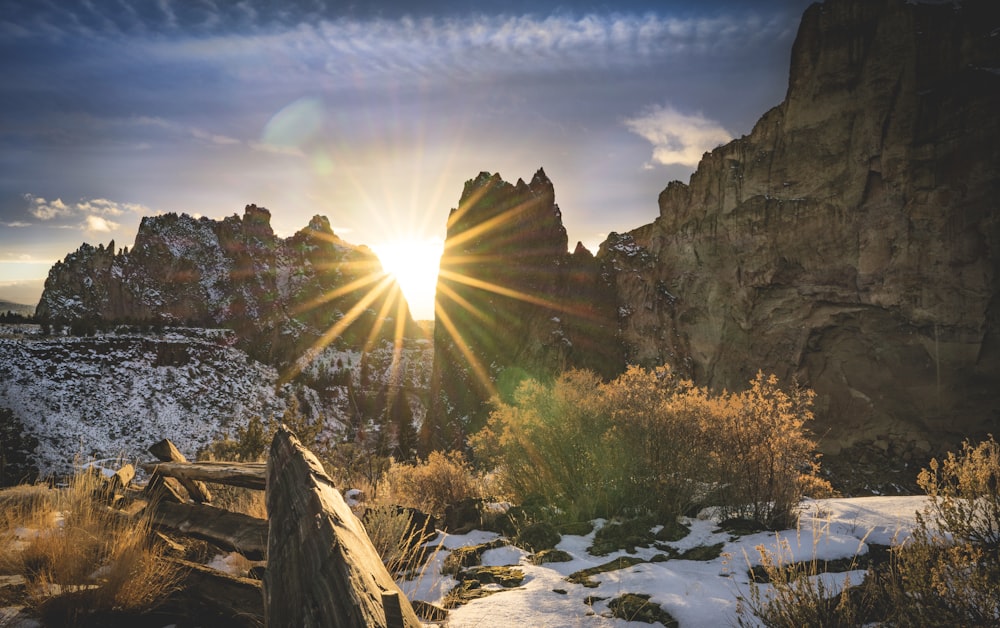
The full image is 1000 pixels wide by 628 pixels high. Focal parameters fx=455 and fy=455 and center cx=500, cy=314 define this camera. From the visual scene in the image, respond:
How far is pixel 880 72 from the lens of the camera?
24.4m

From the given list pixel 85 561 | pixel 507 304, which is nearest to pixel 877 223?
pixel 507 304

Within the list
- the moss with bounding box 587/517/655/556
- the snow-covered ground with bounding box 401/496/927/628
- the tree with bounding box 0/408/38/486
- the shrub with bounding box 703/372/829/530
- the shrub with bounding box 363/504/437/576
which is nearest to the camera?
the snow-covered ground with bounding box 401/496/927/628

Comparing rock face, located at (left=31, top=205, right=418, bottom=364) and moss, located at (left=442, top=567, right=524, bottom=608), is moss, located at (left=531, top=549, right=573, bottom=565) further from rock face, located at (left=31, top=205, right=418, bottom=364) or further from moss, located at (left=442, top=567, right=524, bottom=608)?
rock face, located at (left=31, top=205, right=418, bottom=364)

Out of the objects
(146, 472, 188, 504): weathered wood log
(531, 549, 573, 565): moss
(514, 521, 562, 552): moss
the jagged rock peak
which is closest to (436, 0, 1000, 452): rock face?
(514, 521, 562, 552): moss

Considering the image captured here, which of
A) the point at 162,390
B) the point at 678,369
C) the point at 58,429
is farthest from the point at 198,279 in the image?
the point at 678,369

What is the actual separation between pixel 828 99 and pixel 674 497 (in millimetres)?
29479

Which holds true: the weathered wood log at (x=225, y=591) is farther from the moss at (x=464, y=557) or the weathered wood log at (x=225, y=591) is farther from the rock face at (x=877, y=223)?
the rock face at (x=877, y=223)

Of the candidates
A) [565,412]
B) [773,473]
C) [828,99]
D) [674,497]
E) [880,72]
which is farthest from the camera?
[828,99]

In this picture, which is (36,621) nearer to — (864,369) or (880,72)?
(864,369)

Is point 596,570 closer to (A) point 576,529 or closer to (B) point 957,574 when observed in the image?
(A) point 576,529

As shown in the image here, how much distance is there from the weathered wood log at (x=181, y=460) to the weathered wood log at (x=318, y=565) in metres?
2.47

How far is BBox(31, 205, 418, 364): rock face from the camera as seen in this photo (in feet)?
335

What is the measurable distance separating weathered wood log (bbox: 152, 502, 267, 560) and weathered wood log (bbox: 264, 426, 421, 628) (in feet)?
3.18

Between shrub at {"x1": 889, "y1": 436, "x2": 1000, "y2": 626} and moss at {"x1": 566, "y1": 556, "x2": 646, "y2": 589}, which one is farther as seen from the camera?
moss at {"x1": 566, "y1": 556, "x2": 646, "y2": 589}
